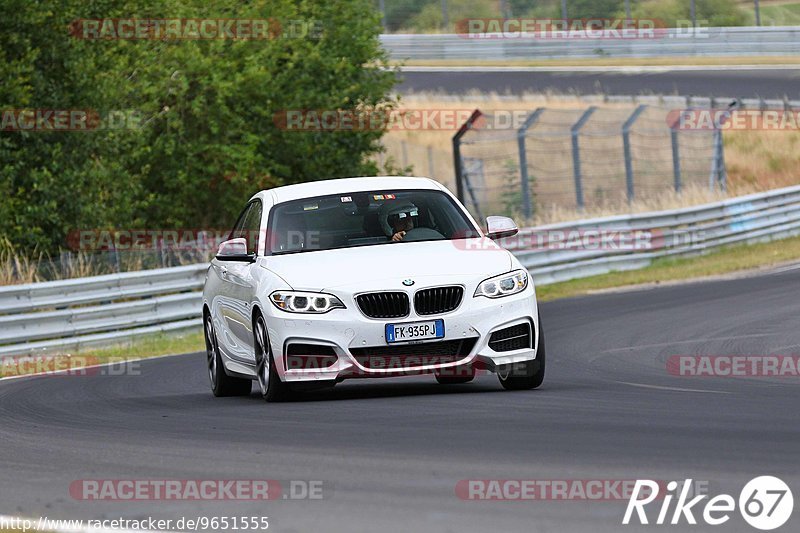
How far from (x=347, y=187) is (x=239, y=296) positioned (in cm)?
122

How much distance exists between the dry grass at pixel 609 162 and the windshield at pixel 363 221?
17.3m

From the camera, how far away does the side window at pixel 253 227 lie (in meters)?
11.9

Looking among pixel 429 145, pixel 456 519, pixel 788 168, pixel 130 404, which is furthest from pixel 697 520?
pixel 429 145

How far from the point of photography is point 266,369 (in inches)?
430

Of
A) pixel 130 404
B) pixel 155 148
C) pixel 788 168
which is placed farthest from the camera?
pixel 788 168

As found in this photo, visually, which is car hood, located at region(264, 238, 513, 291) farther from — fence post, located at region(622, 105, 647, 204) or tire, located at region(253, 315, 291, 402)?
fence post, located at region(622, 105, 647, 204)

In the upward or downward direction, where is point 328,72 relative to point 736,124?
upward

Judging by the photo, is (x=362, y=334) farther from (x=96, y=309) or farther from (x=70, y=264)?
(x=70, y=264)

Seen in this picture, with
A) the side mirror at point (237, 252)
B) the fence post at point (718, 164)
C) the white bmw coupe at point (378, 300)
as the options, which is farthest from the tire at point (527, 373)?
the fence post at point (718, 164)

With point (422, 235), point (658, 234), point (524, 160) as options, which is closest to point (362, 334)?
point (422, 235)

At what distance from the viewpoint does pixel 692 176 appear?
133 ft

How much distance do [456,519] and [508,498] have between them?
0.50 metres

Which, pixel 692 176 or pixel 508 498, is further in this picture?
pixel 692 176

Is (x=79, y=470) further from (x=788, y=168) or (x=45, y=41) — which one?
(x=788, y=168)
